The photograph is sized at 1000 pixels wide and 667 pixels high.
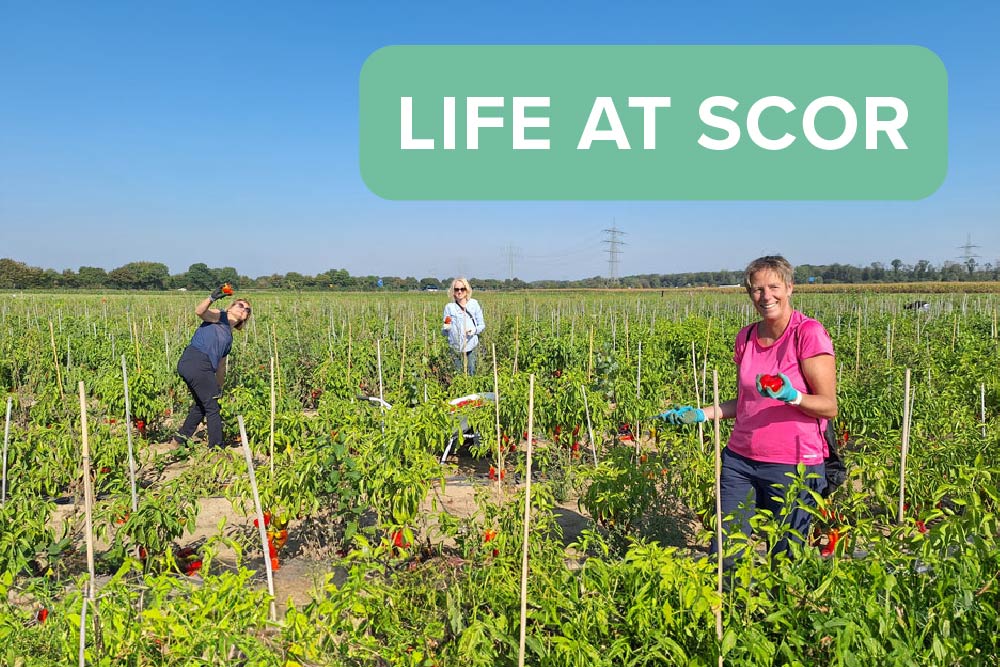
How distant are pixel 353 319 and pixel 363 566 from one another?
39.3 ft

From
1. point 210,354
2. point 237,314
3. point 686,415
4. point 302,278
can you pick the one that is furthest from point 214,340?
point 302,278

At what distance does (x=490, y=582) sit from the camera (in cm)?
219

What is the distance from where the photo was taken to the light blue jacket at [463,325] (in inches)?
258

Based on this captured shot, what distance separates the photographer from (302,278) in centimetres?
5131

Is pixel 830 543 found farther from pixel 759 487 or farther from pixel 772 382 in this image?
pixel 772 382

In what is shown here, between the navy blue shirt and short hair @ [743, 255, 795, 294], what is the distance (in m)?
4.38

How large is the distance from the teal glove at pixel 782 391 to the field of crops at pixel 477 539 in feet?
1.34

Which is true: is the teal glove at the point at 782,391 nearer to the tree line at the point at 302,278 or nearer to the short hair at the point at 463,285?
the short hair at the point at 463,285

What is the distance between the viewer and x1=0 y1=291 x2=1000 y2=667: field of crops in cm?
166

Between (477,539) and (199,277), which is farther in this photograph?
(199,277)

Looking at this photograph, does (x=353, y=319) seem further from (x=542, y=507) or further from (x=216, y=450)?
(x=542, y=507)

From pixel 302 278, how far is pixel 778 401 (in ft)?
173

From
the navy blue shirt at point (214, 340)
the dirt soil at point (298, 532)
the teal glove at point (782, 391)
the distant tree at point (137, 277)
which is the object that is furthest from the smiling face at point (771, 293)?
the distant tree at point (137, 277)

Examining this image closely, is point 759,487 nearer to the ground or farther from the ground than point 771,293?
nearer to the ground
